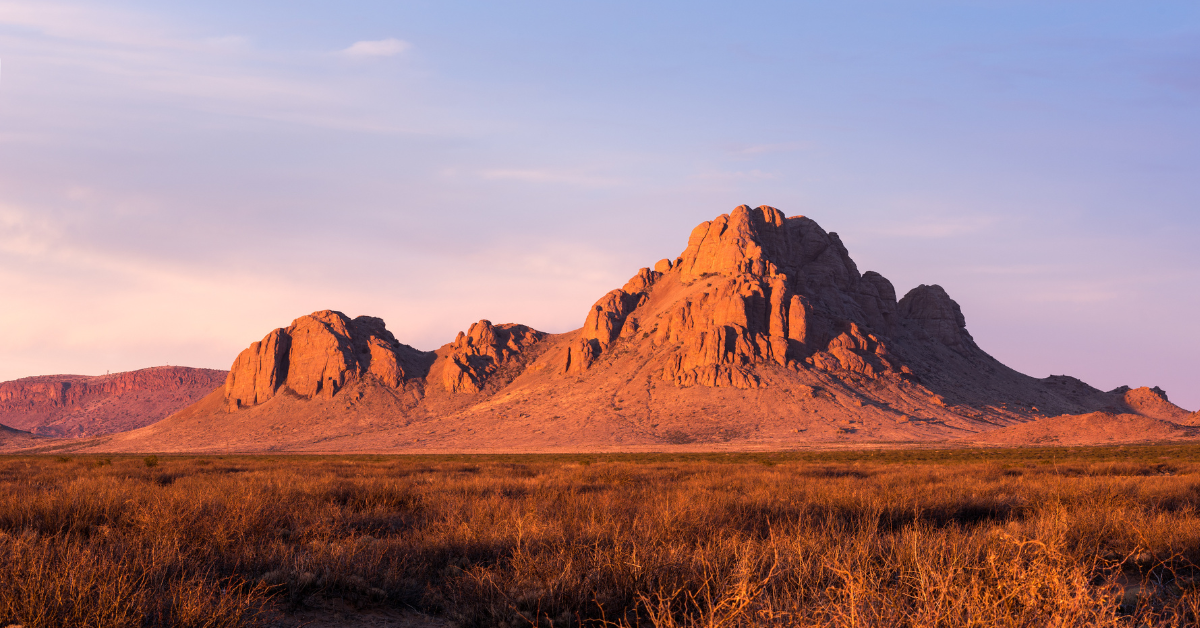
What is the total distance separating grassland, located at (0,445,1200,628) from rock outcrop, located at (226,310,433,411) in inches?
4760

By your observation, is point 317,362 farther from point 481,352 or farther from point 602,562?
point 602,562

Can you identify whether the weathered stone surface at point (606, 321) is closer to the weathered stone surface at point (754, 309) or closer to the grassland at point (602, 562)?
the weathered stone surface at point (754, 309)

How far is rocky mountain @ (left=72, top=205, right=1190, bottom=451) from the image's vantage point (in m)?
96.0

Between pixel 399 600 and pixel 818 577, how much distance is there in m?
4.34

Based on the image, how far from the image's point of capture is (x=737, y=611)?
4.75 meters

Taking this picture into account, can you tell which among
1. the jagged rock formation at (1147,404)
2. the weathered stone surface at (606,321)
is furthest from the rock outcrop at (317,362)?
the jagged rock formation at (1147,404)

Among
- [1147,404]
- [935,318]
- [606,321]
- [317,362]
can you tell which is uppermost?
[935,318]

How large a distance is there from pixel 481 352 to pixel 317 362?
3058cm

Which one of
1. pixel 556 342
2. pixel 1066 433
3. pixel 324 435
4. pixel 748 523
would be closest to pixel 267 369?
pixel 324 435

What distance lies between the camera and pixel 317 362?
13288cm

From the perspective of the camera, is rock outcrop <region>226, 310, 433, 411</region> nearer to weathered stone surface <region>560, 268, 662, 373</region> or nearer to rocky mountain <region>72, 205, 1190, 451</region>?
rocky mountain <region>72, 205, 1190, 451</region>

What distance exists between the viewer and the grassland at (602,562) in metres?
5.26

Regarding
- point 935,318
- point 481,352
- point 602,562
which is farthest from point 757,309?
point 602,562

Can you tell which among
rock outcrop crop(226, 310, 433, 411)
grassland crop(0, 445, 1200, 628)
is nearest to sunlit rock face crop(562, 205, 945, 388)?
rock outcrop crop(226, 310, 433, 411)
